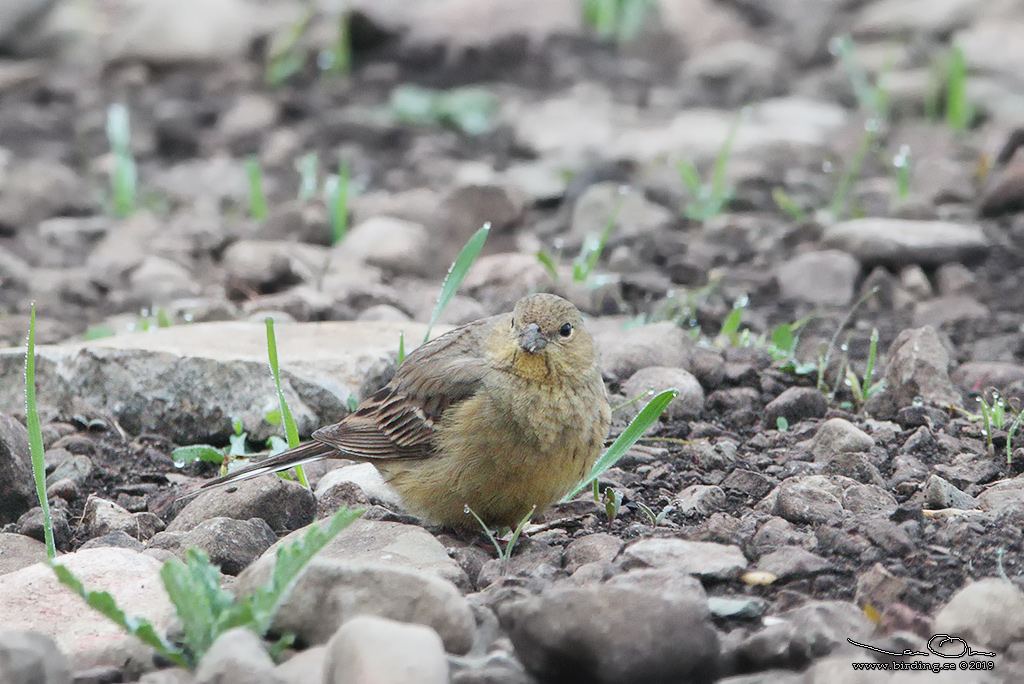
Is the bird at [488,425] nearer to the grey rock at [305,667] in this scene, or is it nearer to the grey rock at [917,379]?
the grey rock at [917,379]

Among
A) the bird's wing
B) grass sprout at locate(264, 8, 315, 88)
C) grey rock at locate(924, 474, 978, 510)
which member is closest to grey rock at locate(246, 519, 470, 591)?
the bird's wing

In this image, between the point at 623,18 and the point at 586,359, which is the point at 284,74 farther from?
the point at 586,359

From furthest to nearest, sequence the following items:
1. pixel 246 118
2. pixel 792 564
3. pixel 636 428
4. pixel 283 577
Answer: pixel 246 118 < pixel 636 428 < pixel 792 564 < pixel 283 577

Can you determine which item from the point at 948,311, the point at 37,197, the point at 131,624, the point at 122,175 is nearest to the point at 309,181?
the point at 122,175

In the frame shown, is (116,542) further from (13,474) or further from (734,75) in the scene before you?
(734,75)

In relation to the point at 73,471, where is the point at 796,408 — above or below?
above

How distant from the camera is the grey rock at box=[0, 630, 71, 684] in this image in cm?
264

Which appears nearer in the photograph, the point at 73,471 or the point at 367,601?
the point at 367,601

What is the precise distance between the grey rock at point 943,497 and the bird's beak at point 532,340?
128 centimetres

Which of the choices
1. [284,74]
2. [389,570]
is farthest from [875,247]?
[284,74]

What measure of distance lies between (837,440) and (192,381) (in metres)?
2.41

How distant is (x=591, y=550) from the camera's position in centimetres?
380

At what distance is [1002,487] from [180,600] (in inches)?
100.0

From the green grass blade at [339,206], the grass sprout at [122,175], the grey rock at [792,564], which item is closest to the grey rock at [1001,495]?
the grey rock at [792,564]
